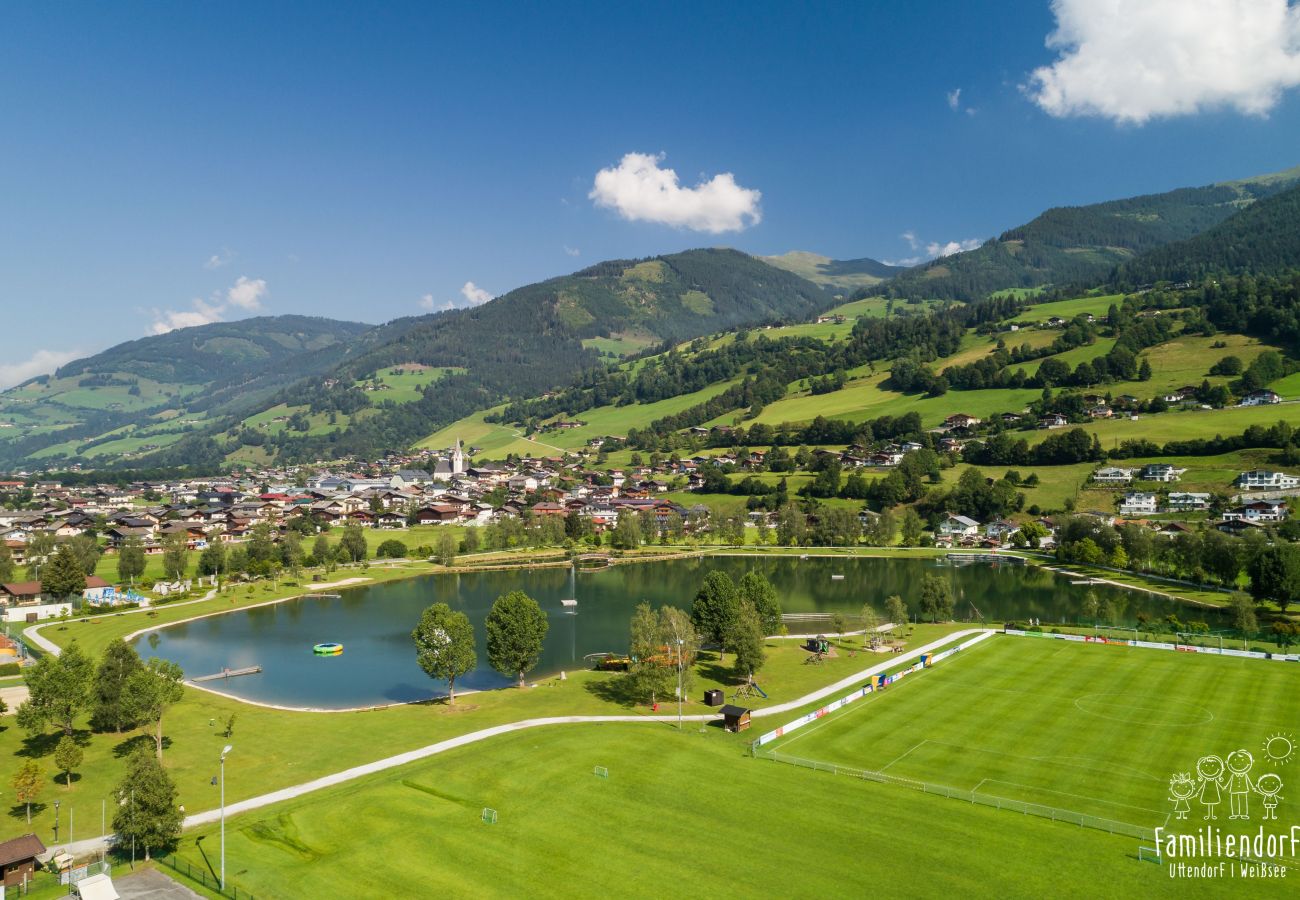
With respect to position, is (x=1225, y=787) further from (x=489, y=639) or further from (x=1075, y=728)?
(x=489, y=639)

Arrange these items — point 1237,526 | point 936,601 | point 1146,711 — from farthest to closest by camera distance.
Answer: point 1237,526, point 936,601, point 1146,711

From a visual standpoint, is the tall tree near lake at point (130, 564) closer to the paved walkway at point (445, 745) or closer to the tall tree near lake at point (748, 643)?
the paved walkway at point (445, 745)

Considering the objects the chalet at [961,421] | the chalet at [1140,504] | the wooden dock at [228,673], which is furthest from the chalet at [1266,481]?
the wooden dock at [228,673]

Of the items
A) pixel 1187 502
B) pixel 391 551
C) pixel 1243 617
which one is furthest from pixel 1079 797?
pixel 1187 502

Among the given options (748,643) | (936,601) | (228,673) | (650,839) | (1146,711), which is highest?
(748,643)

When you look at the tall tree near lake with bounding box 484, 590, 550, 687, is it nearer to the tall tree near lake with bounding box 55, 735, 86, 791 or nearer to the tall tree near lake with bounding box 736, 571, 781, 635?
the tall tree near lake with bounding box 736, 571, 781, 635
